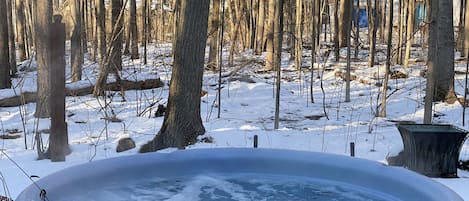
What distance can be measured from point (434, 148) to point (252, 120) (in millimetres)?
3318

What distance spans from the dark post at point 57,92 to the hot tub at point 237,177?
0.73 m

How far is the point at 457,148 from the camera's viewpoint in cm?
394

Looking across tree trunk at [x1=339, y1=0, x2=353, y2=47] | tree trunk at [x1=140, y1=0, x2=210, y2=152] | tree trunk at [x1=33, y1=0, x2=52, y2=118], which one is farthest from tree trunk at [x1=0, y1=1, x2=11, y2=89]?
tree trunk at [x1=339, y1=0, x2=353, y2=47]

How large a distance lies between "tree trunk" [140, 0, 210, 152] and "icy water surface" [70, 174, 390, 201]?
77 cm

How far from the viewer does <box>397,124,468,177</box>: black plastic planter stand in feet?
12.8

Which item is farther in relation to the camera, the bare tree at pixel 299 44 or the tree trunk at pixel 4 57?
the bare tree at pixel 299 44

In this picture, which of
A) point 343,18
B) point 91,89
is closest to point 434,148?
point 91,89

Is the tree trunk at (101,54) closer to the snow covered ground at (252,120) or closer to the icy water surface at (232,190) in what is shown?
the snow covered ground at (252,120)

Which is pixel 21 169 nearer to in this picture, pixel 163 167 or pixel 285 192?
pixel 163 167

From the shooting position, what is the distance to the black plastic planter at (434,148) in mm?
3895

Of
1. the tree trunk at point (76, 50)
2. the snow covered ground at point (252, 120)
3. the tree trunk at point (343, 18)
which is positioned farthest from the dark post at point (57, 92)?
the tree trunk at point (343, 18)

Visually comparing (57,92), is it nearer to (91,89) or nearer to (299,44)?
(91,89)

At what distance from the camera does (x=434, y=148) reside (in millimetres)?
3938

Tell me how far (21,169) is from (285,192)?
2.20 m
